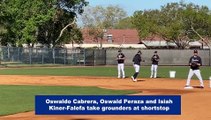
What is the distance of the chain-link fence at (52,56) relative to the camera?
2302 inches

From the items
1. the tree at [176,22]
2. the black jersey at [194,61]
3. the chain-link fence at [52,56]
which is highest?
the tree at [176,22]

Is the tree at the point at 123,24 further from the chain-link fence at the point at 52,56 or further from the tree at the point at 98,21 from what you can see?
the chain-link fence at the point at 52,56

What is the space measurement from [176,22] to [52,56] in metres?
22.8

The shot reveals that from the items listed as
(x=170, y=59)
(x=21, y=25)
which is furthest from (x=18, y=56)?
(x=170, y=59)

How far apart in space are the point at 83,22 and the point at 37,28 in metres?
35.4

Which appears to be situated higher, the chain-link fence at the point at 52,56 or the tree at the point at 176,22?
the tree at the point at 176,22

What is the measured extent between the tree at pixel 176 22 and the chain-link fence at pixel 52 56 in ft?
47.6

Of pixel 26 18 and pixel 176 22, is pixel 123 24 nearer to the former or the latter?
pixel 176 22

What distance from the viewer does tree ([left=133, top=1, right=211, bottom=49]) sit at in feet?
242

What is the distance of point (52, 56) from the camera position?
6106cm

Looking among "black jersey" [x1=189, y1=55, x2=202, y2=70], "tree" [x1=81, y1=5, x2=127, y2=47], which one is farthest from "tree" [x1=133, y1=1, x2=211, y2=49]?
"black jersey" [x1=189, y1=55, x2=202, y2=70]

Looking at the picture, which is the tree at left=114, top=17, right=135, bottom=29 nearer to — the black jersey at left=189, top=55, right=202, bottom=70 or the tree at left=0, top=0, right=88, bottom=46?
the tree at left=0, top=0, right=88, bottom=46

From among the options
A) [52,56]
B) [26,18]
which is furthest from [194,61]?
[26,18]

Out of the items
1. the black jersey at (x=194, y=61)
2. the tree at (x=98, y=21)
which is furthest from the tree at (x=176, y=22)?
the black jersey at (x=194, y=61)
